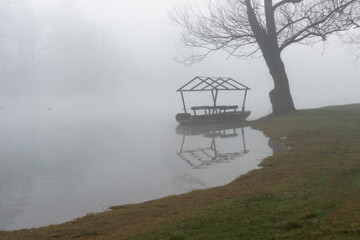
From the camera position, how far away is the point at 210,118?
31.3 m

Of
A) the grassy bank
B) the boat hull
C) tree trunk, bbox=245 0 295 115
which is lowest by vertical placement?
the grassy bank

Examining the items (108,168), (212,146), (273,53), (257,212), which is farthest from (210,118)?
(257,212)

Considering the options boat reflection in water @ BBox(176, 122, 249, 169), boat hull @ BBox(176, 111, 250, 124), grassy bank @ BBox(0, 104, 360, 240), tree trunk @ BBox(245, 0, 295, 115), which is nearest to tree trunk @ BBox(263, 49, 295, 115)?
tree trunk @ BBox(245, 0, 295, 115)

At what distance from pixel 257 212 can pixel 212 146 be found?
12.8 meters

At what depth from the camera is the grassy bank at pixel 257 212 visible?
5949mm

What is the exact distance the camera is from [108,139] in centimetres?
2544

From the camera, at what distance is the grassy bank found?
19.5ft

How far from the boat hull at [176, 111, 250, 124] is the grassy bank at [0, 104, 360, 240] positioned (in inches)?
712

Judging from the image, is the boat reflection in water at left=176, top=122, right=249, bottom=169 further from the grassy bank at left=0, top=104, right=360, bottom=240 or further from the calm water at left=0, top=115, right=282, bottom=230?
the grassy bank at left=0, top=104, right=360, bottom=240

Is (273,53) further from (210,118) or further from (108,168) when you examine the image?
(108,168)

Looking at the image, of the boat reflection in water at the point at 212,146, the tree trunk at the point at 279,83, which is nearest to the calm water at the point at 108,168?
the boat reflection in water at the point at 212,146

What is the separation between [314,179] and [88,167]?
31.8 ft

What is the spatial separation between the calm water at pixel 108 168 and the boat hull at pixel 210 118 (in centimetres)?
339

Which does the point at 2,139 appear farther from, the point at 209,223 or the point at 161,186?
the point at 209,223
